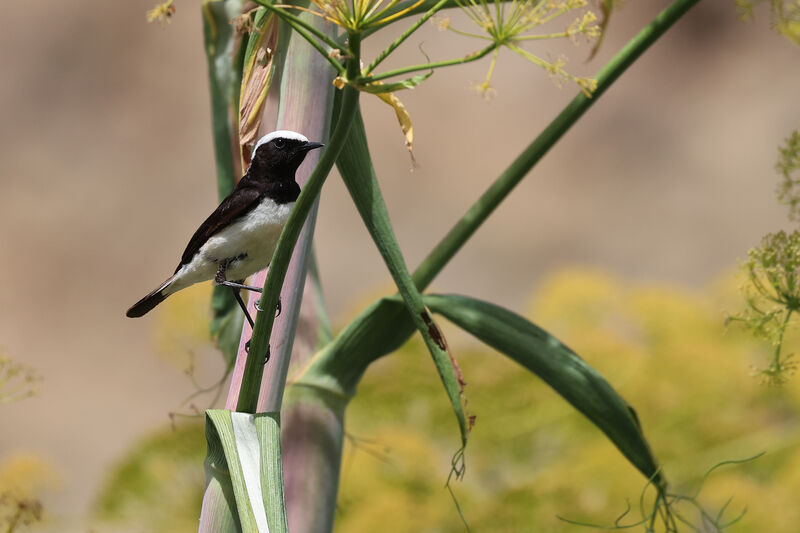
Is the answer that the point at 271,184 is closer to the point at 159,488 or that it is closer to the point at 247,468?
the point at 247,468

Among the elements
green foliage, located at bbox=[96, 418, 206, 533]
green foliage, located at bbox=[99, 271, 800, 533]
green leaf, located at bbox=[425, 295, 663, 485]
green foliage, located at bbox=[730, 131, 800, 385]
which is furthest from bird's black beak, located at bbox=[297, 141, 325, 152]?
green foliage, located at bbox=[96, 418, 206, 533]

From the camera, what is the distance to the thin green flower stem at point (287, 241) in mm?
271

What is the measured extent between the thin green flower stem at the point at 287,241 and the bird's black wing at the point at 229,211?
0.04m

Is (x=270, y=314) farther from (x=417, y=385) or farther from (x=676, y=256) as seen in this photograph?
(x=676, y=256)

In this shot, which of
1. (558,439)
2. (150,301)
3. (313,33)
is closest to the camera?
(313,33)

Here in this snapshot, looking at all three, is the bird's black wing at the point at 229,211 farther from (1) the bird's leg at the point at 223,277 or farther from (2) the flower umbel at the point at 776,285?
(2) the flower umbel at the point at 776,285

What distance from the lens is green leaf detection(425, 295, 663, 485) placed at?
426 mm

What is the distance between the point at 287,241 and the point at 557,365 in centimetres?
17

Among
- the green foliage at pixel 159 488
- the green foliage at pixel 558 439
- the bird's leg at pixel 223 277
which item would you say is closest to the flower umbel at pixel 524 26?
the bird's leg at pixel 223 277

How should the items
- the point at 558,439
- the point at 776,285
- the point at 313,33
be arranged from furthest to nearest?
the point at 558,439
the point at 776,285
the point at 313,33

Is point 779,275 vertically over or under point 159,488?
over

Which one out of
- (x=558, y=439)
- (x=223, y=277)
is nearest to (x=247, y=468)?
(x=223, y=277)

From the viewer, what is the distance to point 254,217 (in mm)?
343

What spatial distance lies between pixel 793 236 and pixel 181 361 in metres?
0.45
